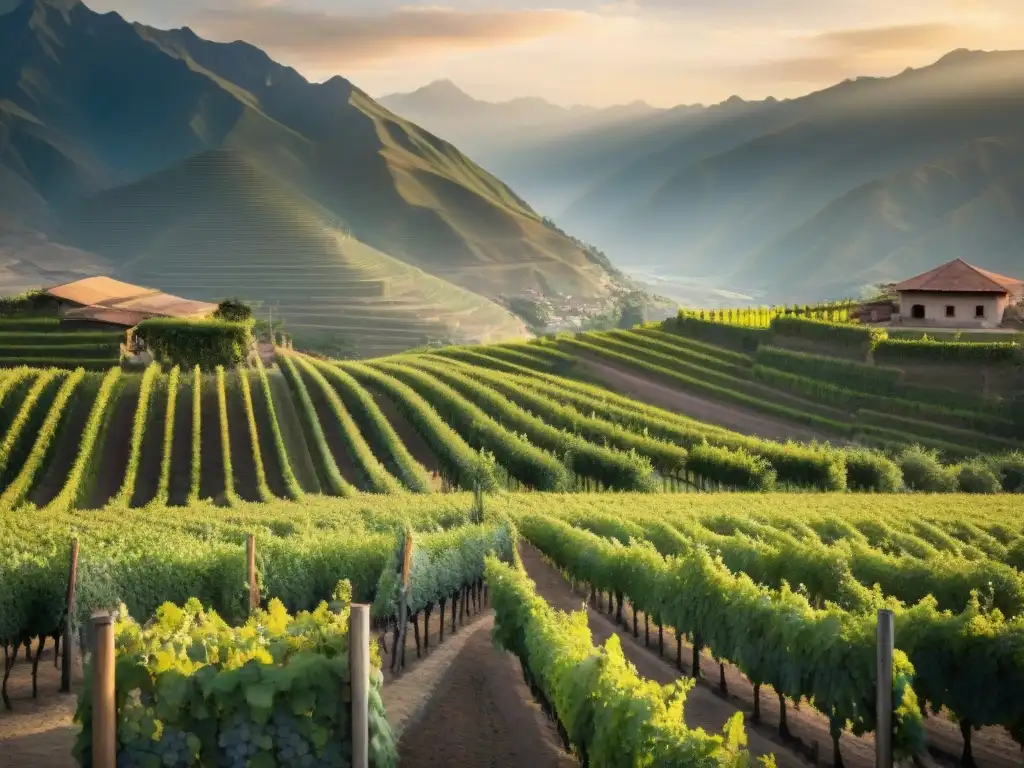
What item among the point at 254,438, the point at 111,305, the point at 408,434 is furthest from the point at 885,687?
the point at 111,305

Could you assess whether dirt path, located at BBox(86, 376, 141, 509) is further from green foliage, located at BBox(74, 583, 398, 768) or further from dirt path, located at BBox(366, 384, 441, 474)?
green foliage, located at BBox(74, 583, 398, 768)

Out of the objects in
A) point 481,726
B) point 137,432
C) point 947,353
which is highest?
point 947,353

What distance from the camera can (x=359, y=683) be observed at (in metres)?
9.58

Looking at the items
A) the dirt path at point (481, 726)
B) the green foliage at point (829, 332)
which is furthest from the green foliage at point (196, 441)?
the green foliage at point (829, 332)

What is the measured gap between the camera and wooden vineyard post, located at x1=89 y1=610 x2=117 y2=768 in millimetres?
9242

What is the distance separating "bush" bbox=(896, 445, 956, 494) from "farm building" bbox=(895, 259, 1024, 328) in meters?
22.9

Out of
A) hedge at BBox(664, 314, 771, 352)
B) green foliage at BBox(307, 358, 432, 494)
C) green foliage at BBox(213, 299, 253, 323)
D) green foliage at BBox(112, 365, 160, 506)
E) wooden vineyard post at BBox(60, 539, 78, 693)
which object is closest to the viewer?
wooden vineyard post at BBox(60, 539, 78, 693)

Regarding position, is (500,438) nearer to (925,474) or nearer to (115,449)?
(115,449)

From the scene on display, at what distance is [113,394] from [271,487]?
42.4 ft

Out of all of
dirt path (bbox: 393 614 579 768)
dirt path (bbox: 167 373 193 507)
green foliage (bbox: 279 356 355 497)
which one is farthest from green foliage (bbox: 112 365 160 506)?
dirt path (bbox: 393 614 579 768)

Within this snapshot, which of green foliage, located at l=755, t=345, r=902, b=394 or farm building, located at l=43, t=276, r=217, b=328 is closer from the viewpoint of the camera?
green foliage, located at l=755, t=345, r=902, b=394

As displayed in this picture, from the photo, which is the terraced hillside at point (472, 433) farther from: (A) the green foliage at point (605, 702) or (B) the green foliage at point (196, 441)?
(A) the green foliage at point (605, 702)

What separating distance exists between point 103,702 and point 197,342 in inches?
2143

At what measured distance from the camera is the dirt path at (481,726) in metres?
14.6
